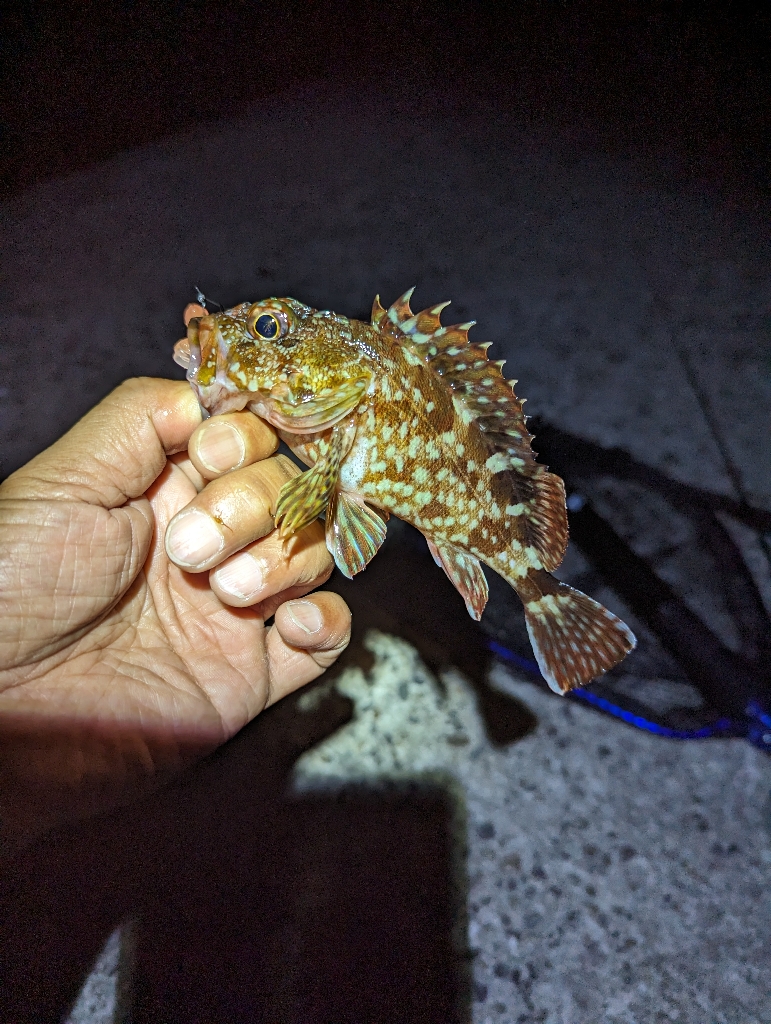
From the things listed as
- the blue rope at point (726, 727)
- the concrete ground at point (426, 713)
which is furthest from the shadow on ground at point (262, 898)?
the blue rope at point (726, 727)

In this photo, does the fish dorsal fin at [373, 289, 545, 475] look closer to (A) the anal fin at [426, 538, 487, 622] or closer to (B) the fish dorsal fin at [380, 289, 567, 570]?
(B) the fish dorsal fin at [380, 289, 567, 570]

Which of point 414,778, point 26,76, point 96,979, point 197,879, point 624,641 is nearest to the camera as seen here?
point 624,641

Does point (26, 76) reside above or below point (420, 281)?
above

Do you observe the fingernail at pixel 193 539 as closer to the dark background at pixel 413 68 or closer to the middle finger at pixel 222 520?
the middle finger at pixel 222 520

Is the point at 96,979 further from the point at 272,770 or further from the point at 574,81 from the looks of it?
the point at 574,81

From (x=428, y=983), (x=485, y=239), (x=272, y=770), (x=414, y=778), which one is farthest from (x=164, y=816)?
(x=485, y=239)

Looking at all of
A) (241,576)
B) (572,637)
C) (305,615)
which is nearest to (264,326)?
(241,576)

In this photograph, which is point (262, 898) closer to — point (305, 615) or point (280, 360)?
point (305, 615)
